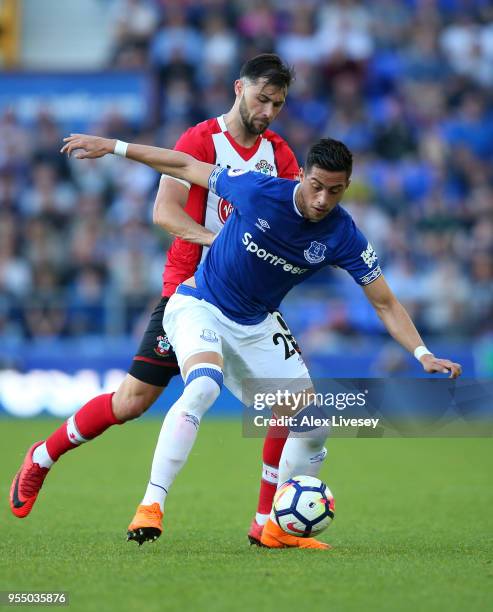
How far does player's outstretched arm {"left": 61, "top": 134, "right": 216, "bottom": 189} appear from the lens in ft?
20.5

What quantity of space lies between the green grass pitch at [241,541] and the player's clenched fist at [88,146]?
2.06 meters

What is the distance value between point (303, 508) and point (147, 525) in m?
0.93

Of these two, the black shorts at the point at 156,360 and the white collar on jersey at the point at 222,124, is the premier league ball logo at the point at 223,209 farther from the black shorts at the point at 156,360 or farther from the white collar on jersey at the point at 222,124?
the black shorts at the point at 156,360

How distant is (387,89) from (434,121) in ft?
4.03

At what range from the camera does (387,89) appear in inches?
789

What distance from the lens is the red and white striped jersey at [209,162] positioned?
6.87 meters

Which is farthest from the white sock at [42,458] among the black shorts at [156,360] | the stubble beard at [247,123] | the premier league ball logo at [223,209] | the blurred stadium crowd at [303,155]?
the blurred stadium crowd at [303,155]

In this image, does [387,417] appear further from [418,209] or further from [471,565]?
[418,209]

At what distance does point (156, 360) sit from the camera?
6750 mm

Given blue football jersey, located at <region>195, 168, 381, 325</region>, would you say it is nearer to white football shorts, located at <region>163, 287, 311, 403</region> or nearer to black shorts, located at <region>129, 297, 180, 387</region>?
white football shorts, located at <region>163, 287, 311, 403</region>

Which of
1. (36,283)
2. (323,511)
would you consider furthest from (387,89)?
(323,511)

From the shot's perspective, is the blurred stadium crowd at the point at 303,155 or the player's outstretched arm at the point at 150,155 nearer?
the player's outstretched arm at the point at 150,155

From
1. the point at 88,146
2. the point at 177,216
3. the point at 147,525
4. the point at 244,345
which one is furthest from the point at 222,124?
the point at 147,525

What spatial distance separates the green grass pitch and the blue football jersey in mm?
1369
